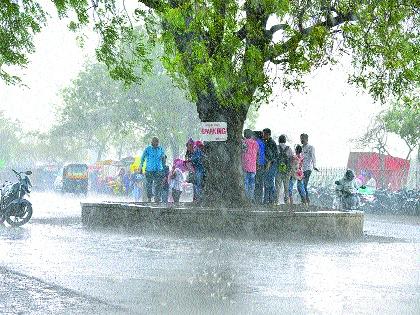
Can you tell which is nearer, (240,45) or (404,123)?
(240,45)

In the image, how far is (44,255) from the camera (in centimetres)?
1237

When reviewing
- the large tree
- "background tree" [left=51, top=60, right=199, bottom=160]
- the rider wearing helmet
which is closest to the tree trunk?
the large tree

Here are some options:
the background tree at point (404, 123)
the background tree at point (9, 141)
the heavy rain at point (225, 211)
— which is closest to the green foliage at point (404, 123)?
the background tree at point (404, 123)

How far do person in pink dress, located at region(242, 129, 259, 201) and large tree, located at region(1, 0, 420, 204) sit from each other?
123 centimetres

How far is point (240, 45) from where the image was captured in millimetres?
16531

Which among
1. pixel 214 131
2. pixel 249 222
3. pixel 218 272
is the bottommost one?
pixel 218 272

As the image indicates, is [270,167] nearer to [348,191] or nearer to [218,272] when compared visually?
[348,191]

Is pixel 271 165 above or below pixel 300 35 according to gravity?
below

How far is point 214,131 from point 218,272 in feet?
25.9

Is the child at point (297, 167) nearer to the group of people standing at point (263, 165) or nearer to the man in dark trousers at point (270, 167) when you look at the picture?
the group of people standing at point (263, 165)

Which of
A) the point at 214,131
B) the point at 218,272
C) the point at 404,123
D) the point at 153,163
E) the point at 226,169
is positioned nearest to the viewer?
the point at 218,272

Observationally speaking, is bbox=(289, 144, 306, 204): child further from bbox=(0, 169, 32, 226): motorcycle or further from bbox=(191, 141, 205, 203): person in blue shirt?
bbox=(0, 169, 32, 226): motorcycle

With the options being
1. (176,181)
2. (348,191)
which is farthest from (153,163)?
(348,191)

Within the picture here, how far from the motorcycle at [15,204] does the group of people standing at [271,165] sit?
4438 millimetres
